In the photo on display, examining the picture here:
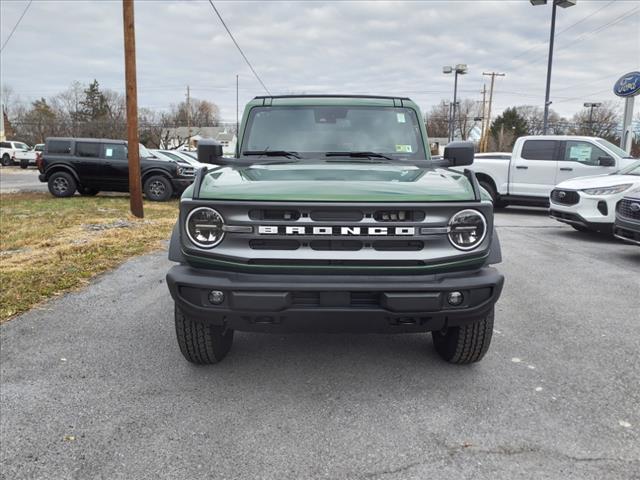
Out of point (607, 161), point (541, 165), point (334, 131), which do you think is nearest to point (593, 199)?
point (607, 161)

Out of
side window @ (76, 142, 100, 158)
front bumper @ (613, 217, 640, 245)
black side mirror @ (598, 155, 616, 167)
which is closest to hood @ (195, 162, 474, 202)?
front bumper @ (613, 217, 640, 245)

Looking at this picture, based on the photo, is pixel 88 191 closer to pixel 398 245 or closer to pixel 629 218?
pixel 629 218

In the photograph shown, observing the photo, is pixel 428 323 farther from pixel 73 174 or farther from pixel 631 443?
pixel 73 174

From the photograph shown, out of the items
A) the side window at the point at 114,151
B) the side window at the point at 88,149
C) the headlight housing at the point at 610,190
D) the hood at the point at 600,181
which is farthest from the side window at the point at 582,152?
the side window at the point at 88,149

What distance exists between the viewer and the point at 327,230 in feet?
A: 8.86

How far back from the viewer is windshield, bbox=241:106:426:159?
13.7 ft

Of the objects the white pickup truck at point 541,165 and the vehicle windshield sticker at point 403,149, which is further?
the white pickup truck at point 541,165

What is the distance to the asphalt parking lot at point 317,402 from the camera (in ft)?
7.90

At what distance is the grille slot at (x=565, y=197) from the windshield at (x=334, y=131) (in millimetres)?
5799

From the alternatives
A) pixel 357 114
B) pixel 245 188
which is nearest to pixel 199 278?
pixel 245 188

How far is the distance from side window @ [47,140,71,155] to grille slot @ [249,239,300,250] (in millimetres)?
14578

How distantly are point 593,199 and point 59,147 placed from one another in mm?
14176

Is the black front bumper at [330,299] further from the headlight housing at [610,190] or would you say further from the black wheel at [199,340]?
the headlight housing at [610,190]

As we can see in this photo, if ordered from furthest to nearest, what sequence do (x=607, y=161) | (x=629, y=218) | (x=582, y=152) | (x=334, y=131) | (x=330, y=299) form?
1. (x=582, y=152)
2. (x=607, y=161)
3. (x=629, y=218)
4. (x=334, y=131)
5. (x=330, y=299)
